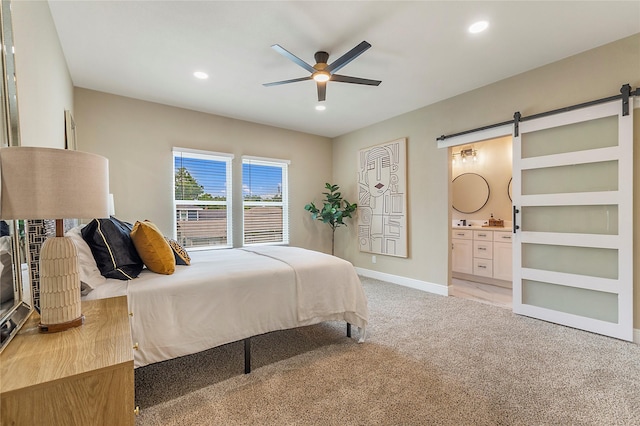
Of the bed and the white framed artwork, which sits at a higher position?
the white framed artwork

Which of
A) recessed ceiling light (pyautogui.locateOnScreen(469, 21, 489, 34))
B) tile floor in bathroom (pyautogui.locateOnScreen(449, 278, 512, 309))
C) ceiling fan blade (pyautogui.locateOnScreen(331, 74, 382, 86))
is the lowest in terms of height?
tile floor in bathroom (pyautogui.locateOnScreen(449, 278, 512, 309))

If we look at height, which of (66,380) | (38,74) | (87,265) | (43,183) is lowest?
(66,380)

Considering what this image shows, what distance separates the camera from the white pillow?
1.67 metres

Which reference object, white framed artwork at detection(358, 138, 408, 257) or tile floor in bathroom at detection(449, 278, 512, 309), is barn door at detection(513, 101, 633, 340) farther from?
white framed artwork at detection(358, 138, 408, 257)

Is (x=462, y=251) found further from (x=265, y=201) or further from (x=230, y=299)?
(x=230, y=299)

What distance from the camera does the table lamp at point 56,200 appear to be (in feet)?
3.09

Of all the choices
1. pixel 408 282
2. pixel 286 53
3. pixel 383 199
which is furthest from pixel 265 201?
pixel 286 53

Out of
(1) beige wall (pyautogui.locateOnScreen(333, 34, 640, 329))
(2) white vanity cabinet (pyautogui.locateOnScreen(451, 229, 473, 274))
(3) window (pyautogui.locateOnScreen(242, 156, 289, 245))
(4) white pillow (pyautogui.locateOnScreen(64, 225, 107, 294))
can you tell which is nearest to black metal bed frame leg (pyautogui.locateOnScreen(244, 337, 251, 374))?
(4) white pillow (pyautogui.locateOnScreen(64, 225, 107, 294))

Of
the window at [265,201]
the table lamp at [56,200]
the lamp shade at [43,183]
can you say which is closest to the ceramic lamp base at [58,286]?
the table lamp at [56,200]

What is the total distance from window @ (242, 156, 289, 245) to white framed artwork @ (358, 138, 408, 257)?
4.65 ft

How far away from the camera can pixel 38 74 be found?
182 centimetres

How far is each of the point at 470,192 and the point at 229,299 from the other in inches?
200

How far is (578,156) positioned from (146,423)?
161 inches

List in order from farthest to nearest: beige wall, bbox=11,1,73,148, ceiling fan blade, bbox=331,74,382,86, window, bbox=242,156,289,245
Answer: window, bbox=242,156,289,245
ceiling fan blade, bbox=331,74,382,86
beige wall, bbox=11,1,73,148
